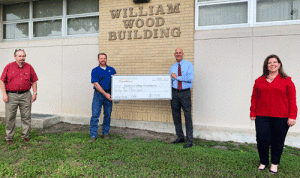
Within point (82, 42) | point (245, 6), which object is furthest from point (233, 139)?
point (82, 42)

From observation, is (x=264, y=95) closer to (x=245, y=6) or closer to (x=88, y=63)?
(x=245, y=6)

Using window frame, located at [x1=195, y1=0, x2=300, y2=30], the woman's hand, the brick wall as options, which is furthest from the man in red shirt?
the woman's hand

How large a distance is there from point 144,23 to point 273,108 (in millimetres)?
3880

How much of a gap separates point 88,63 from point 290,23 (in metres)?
5.39

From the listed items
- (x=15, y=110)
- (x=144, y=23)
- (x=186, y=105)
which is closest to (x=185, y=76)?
(x=186, y=105)

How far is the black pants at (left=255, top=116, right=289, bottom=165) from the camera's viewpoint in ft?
10.0

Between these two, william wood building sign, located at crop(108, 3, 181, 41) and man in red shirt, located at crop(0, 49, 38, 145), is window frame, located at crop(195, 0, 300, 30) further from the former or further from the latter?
man in red shirt, located at crop(0, 49, 38, 145)

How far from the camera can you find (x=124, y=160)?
3549 mm

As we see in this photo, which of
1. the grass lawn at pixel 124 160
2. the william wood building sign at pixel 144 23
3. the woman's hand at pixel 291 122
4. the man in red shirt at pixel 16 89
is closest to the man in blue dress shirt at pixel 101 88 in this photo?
the grass lawn at pixel 124 160

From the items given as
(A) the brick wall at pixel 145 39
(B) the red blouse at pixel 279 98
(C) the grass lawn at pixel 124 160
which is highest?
(A) the brick wall at pixel 145 39

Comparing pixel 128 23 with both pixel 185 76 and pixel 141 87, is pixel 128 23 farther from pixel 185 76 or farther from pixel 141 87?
pixel 185 76

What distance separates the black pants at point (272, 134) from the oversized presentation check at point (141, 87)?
1933 millimetres

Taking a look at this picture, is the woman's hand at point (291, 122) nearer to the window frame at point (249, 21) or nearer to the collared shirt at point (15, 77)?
the window frame at point (249, 21)

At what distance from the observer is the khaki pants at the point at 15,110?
4320mm
